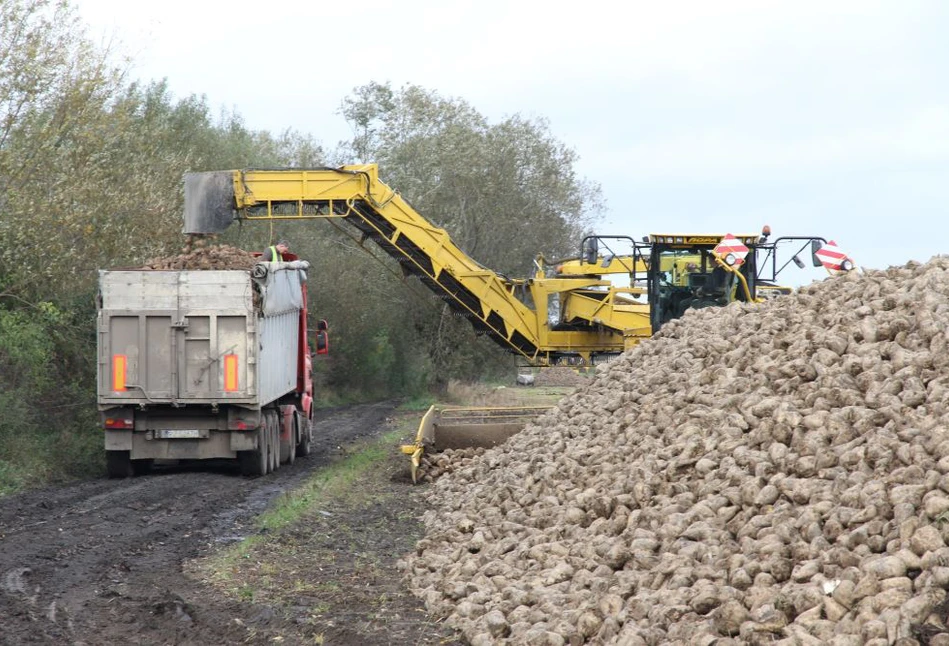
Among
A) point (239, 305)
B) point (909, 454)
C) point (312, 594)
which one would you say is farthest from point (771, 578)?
point (239, 305)

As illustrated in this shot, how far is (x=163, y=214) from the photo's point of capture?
2136 centimetres

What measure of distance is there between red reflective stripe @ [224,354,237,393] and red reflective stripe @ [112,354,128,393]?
4.31 feet

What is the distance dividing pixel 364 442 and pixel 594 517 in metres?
13.6

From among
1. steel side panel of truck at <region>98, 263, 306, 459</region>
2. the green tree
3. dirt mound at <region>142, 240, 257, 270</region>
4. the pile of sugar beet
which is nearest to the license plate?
steel side panel of truck at <region>98, 263, 306, 459</region>

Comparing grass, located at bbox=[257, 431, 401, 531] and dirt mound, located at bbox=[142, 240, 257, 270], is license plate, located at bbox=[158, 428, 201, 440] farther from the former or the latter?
dirt mound, located at bbox=[142, 240, 257, 270]

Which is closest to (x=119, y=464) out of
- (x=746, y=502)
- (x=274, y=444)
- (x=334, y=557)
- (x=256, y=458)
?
(x=256, y=458)

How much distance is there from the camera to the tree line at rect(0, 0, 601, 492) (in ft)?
60.1

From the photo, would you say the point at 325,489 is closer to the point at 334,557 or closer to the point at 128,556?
the point at 334,557

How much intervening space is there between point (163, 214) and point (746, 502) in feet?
50.0

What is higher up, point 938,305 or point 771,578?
point 938,305

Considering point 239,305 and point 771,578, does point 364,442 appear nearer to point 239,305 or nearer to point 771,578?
point 239,305

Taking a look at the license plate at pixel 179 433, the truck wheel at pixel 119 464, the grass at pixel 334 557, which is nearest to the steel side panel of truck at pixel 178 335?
the license plate at pixel 179 433

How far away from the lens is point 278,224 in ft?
109

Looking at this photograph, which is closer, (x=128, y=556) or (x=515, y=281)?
(x=128, y=556)
